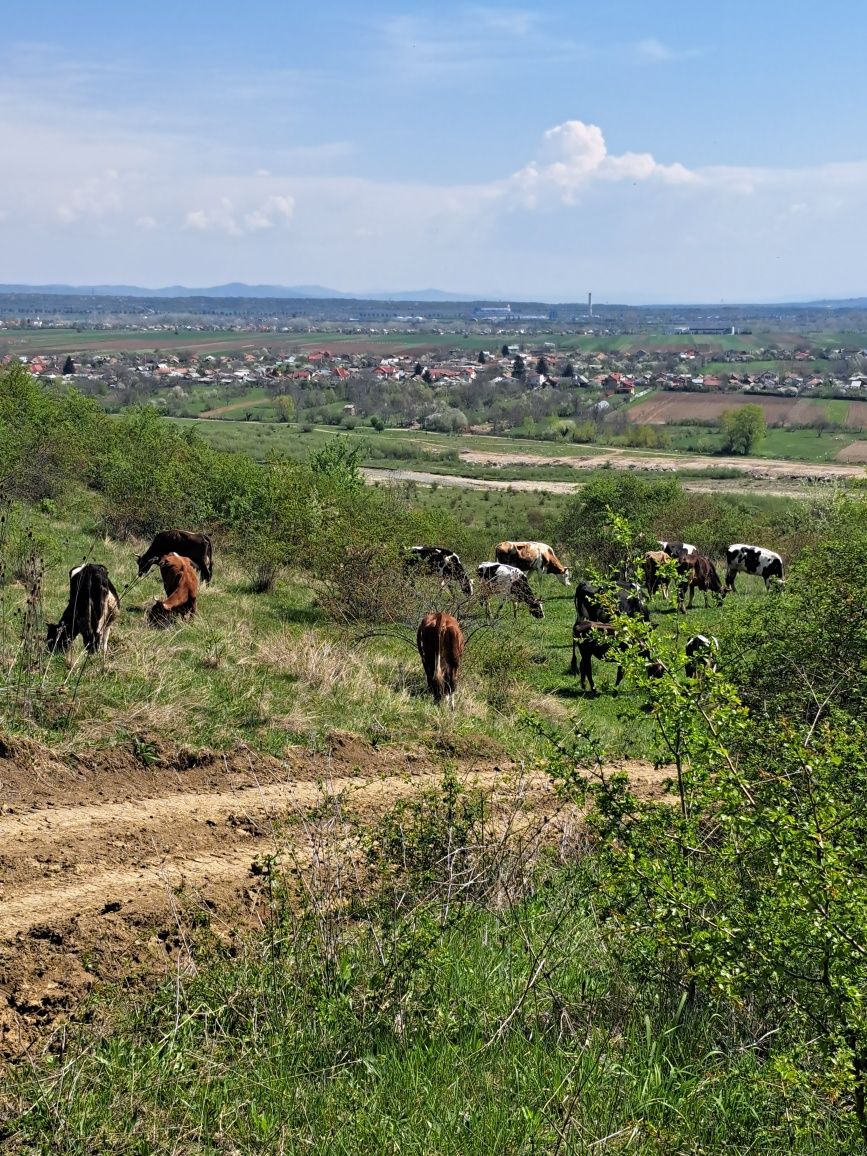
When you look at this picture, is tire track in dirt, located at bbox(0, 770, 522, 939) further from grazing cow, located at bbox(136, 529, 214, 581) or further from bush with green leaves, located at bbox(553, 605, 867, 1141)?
grazing cow, located at bbox(136, 529, 214, 581)

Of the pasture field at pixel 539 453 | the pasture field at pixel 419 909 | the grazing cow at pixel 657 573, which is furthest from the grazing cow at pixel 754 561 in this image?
the pasture field at pixel 539 453

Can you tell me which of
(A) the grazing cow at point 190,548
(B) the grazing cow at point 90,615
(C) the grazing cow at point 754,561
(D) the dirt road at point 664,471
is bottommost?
(D) the dirt road at point 664,471

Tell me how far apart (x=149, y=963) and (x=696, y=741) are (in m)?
3.78

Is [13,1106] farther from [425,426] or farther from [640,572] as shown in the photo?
[425,426]

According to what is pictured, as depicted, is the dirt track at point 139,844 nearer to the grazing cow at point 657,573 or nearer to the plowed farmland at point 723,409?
the grazing cow at point 657,573

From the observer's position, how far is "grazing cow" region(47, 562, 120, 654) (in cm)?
1177

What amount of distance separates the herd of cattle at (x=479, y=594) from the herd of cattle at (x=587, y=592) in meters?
0.02

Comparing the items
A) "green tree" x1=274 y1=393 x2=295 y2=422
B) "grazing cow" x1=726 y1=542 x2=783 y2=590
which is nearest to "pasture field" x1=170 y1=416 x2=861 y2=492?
"green tree" x1=274 y1=393 x2=295 y2=422

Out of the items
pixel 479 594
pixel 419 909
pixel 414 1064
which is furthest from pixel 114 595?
pixel 479 594

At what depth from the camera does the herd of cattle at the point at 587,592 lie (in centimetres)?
645

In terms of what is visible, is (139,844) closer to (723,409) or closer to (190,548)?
(190,548)

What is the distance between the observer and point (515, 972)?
605 centimetres

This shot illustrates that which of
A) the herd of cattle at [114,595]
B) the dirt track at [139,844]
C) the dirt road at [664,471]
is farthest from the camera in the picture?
the dirt road at [664,471]

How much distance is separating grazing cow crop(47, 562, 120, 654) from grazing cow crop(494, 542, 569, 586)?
19376 mm
